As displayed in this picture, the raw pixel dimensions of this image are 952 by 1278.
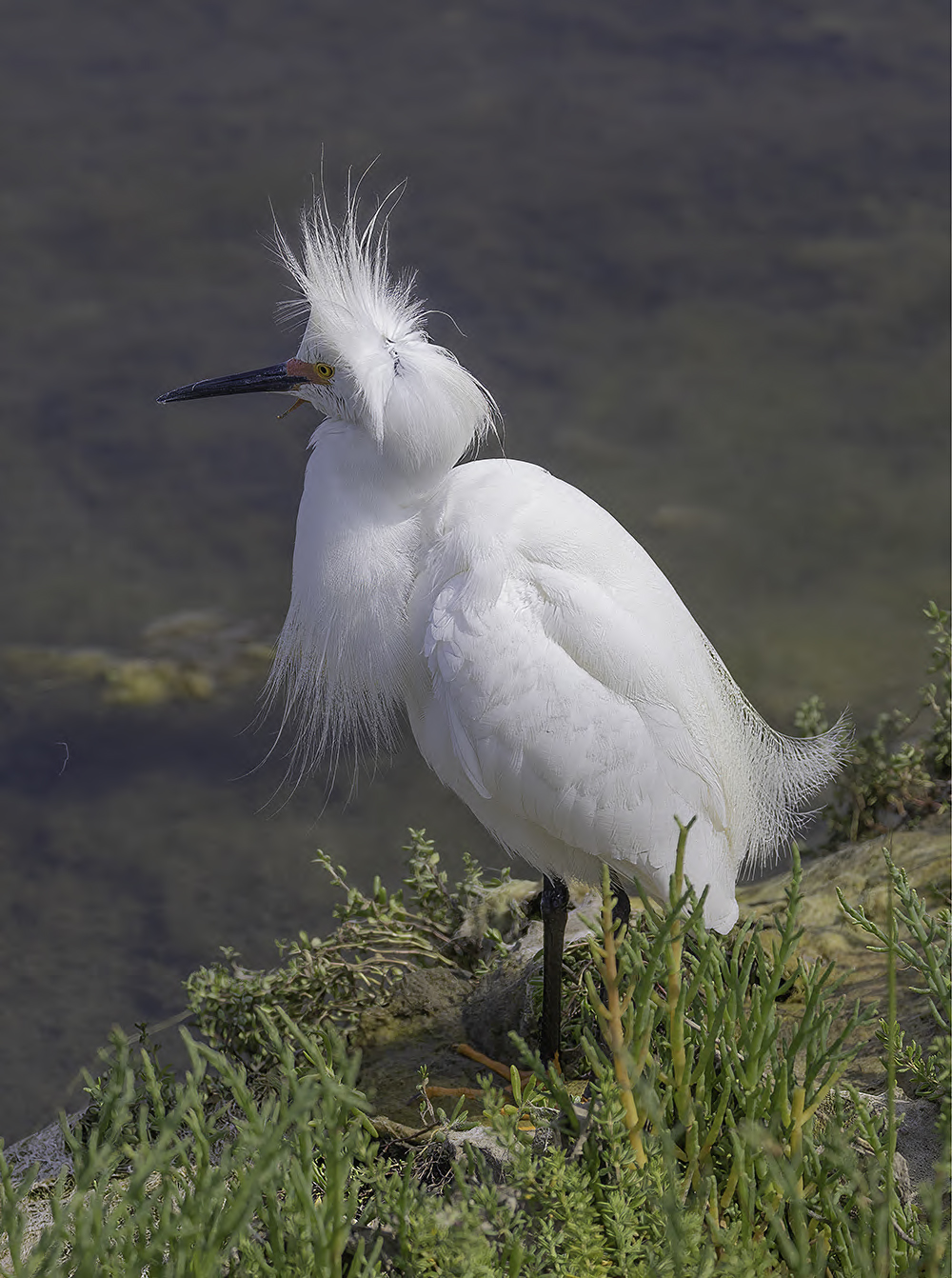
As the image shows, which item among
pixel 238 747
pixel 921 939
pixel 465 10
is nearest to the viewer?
pixel 921 939

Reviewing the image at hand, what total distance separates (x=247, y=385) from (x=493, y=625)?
0.88 meters

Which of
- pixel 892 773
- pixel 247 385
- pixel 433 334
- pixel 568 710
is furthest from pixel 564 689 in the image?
pixel 433 334

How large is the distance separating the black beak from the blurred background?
200 centimetres

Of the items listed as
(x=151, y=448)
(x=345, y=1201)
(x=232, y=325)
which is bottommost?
(x=345, y=1201)

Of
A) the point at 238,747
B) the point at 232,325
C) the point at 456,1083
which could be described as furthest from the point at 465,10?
the point at 456,1083

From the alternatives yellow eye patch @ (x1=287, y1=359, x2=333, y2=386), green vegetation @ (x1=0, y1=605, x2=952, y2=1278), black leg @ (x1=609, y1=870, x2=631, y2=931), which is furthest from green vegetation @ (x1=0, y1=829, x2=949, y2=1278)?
yellow eye patch @ (x1=287, y1=359, x2=333, y2=386)

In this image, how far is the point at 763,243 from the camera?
7539 mm

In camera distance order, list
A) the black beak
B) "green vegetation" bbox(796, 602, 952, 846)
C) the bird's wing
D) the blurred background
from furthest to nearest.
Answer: the blurred background, "green vegetation" bbox(796, 602, 952, 846), the black beak, the bird's wing

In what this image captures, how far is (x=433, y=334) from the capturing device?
5.70 metres

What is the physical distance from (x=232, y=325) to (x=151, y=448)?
2.60 ft

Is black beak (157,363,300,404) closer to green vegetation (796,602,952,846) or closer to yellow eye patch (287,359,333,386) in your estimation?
yellow eye patch (287,359,333,386)

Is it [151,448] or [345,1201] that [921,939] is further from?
[151,448]

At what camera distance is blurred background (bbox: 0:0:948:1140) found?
496 cm

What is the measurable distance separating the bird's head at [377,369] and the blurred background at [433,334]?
216cm
